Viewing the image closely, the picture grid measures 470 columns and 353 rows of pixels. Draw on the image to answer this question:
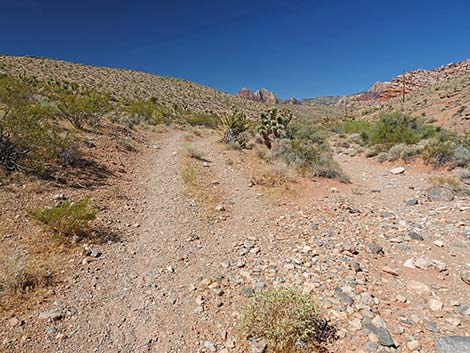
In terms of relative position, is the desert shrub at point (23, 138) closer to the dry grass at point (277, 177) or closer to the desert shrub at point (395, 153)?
the dry grass at point (277, 177)

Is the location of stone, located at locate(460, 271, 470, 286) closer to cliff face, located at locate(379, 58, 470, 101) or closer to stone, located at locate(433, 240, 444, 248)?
stone, located at locate(433, 240, 444, 248)

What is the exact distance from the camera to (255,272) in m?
4.15

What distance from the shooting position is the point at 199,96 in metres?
46.0

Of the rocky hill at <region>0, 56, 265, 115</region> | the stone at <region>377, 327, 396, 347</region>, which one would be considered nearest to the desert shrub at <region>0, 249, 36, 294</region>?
the stone at <region>377, 327, 396, 347</region>

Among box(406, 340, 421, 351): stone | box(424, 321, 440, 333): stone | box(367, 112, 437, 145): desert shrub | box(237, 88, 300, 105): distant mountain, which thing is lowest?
box(406, 340, 421, 351): stone

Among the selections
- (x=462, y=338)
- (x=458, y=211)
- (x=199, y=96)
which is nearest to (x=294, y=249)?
(x=462, y=338)

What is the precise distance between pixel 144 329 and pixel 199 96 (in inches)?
1803

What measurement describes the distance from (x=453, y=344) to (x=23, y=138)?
8.52m

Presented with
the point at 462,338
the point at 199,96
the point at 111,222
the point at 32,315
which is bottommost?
the point at 462,338

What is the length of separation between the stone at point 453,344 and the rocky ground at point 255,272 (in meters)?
0.01

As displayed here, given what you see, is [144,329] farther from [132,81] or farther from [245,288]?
[132,81]

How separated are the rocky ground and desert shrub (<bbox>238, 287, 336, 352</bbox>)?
0.52 ft

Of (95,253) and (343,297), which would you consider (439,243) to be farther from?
(95,253)

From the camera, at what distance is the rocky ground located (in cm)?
294
